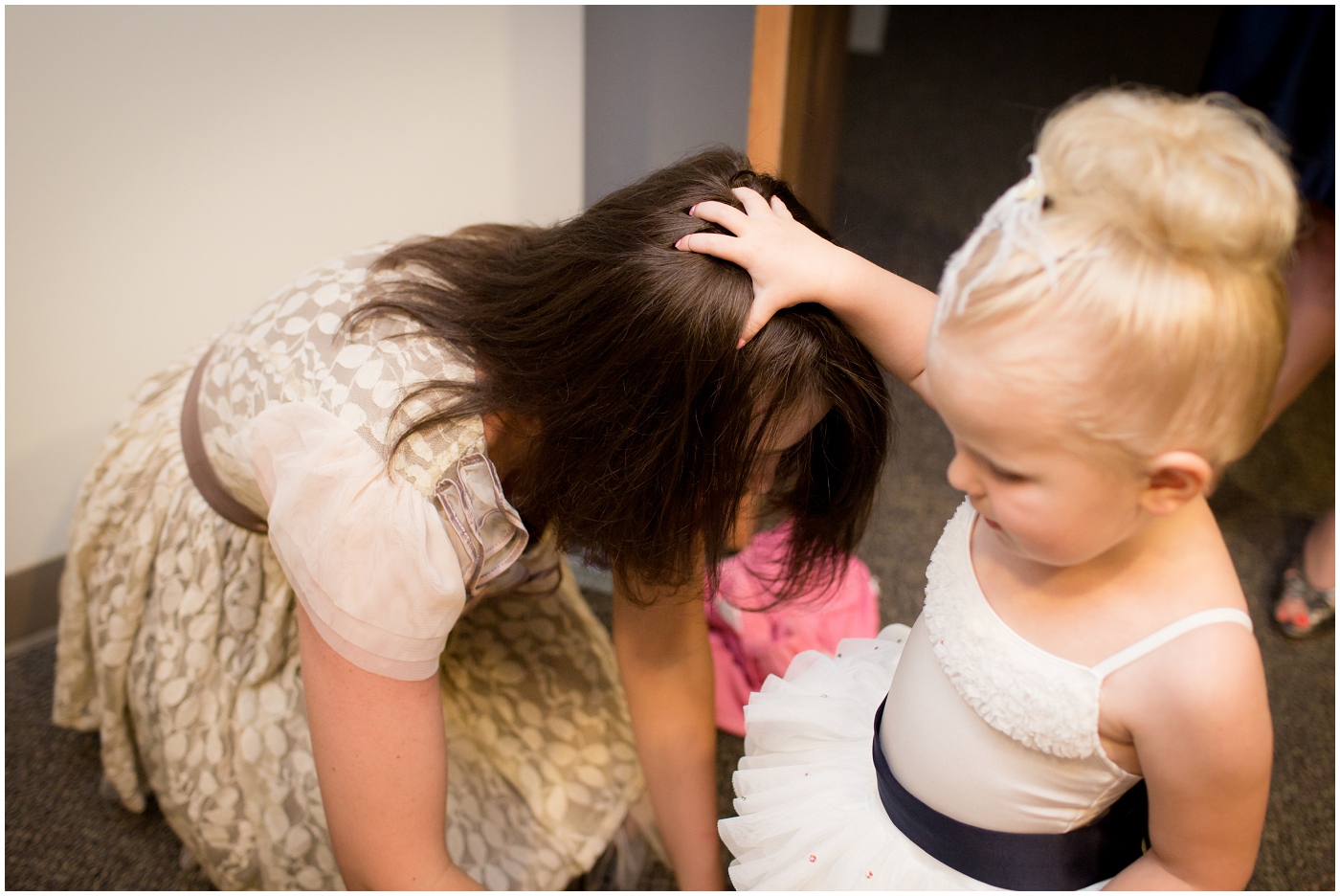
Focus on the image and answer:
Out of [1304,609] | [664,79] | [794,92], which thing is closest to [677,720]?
[794,92]

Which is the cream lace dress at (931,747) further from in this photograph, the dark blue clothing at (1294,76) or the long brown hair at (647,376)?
the dark blue clothing at (1294,76)

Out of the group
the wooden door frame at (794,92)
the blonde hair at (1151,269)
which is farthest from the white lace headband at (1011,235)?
the wooden door frame at (794,92)

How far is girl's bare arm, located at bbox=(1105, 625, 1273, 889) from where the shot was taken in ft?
1.78

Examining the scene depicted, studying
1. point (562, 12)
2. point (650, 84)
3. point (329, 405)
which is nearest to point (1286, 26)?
point (650, 84)

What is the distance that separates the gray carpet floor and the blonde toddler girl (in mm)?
321

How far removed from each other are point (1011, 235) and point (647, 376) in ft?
0.92

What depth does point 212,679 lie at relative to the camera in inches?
40.5

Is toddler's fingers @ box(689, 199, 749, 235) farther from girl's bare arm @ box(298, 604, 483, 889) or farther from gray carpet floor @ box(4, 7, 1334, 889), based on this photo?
girl's bare arm @ box(298, 604, 483, 889)

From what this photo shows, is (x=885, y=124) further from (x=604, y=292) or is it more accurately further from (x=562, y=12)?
(x=604, y=292)

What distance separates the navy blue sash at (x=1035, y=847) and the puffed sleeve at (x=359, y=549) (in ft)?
1.26

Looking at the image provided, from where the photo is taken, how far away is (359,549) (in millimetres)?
718

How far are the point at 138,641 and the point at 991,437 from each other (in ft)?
3.15

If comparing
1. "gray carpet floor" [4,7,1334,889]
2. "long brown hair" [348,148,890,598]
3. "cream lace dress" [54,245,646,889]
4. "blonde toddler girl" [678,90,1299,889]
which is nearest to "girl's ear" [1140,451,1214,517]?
"blonde toddler girl" [678,90,1299,889]

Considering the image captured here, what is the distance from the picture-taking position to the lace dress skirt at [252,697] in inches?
40.1
